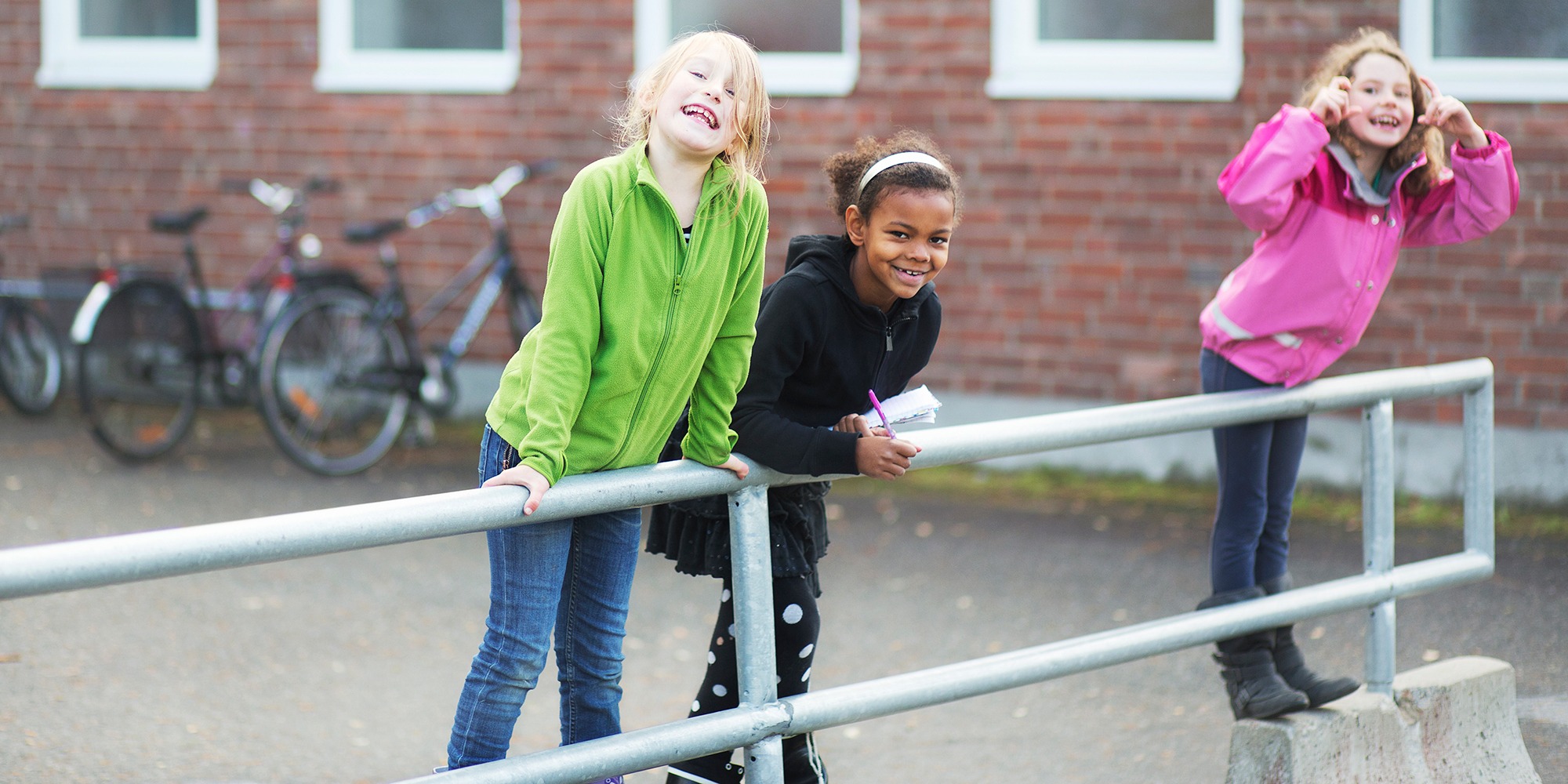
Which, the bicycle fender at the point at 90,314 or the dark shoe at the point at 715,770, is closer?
the dark shoe at the point at 715,770

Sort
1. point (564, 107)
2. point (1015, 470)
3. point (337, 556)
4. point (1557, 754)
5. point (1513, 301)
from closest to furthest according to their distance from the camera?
point (1557, 754), point (337, 556), point (1513, 301), point (1015, 470), point (564, 107)

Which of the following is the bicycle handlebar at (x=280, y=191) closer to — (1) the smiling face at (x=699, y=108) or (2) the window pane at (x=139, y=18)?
(2) the window pane at (x=139, y=18)

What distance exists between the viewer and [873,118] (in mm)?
8133

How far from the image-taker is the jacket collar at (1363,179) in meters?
3.73

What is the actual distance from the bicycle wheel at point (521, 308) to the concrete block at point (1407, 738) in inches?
210

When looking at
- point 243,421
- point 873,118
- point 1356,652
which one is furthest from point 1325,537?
point 243,421

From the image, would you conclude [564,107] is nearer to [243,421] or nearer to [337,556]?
[243,421]

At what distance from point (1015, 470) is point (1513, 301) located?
93.3 inches

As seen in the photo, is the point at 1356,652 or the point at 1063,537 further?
the point at 1063,537

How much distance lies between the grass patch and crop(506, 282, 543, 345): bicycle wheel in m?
1.94

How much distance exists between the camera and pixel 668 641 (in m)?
5.36

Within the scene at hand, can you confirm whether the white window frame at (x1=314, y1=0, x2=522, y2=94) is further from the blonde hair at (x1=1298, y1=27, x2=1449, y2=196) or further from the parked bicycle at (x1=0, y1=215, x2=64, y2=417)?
the blonde hair at (x1=1298, y1=27, x2=1449, y2=196)

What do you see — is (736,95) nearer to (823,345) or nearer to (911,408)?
(823,345)

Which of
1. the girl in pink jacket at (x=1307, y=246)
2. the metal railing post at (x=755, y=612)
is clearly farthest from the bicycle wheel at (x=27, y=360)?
the metal railing post at (x=755, y=612)
